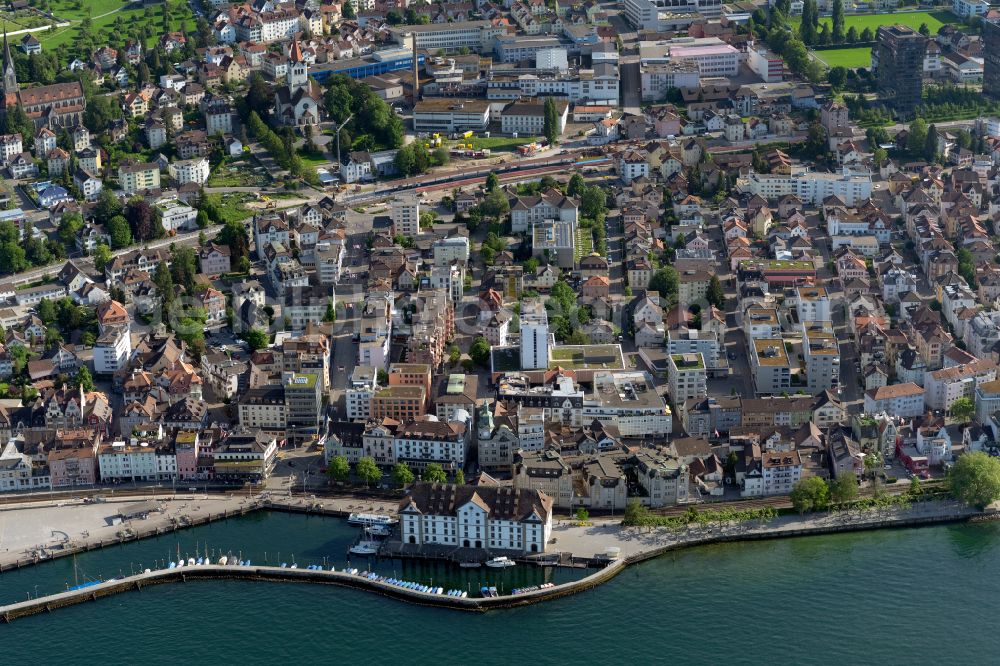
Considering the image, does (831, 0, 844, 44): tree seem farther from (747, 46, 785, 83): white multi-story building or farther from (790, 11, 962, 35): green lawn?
(747, 46, 785, 83): white multi-story building

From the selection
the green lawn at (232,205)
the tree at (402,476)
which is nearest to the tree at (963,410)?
the tree at (402,476)

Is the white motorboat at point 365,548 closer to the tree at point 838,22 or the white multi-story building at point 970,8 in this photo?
the tree at point 838,22

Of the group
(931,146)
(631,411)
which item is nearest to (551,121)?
(931,146)

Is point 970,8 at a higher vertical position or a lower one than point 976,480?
higher

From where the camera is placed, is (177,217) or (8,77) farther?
(8,77)

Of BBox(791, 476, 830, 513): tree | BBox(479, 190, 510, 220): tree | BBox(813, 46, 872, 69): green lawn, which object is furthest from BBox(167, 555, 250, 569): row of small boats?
BBox(813, 46, 872, 69): green lawn

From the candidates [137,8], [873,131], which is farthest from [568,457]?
[137,8]

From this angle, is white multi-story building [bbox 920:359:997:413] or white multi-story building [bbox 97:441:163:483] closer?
white multi-story building [bbox 97:441:163:483]

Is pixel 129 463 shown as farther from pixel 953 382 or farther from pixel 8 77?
pixel 8 77
